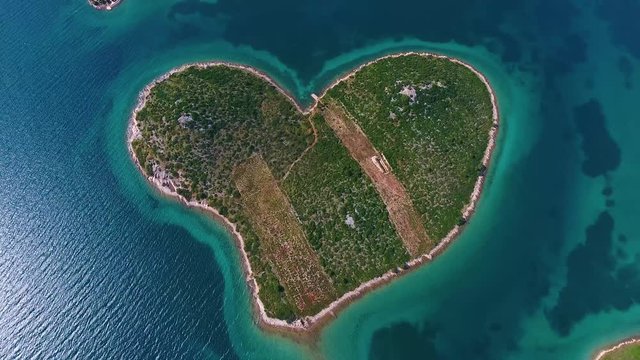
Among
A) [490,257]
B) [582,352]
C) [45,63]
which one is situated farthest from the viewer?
[45,63]

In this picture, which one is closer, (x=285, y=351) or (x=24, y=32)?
(x=285, y=351)

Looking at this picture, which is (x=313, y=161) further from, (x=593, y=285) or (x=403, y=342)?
(x=593, y=285)

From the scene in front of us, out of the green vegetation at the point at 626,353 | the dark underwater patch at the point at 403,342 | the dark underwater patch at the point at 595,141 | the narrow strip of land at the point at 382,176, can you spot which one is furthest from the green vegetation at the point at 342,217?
the dark underwater patch at the point at 595,141

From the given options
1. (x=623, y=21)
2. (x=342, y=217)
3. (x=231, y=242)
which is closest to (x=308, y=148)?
(x=342, y=217)

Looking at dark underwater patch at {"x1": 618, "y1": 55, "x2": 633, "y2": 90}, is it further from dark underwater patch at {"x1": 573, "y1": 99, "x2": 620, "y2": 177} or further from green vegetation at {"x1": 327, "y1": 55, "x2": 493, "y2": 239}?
green vegetation at {"x1": 327, "y1": 55, "x2": 493, "y2": 239}

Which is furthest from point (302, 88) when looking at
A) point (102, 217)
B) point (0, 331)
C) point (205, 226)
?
point (0, 331)

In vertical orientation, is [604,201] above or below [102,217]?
above

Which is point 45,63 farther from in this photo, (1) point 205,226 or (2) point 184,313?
(2) point 184,313

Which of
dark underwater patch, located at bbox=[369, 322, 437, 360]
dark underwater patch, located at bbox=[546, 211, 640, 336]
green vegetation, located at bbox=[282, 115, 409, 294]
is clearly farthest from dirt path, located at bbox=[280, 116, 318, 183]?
dark underwater patch, located at bbox=[546, 211, 640, 336]
